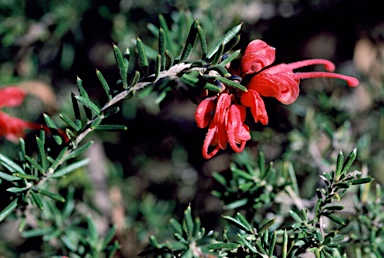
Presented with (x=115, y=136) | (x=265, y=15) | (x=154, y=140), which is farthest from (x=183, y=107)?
(x=265, y=15)

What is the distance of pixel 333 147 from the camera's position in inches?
39.1

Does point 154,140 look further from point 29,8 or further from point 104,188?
point 29,8

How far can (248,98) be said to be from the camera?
2.02 ft

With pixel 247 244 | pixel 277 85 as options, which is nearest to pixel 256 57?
pixel 277 85

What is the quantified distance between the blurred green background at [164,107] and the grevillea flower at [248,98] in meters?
0.36

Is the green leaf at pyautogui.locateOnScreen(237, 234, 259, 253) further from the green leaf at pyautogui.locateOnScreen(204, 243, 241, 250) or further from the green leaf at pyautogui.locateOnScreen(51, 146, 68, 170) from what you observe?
the green leaf at pyautogui.locateOnScreen(51, 146, 68, 170)

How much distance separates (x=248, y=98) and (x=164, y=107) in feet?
2.56

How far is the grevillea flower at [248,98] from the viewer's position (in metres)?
0.61

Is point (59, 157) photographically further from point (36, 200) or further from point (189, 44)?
point (189, 44)

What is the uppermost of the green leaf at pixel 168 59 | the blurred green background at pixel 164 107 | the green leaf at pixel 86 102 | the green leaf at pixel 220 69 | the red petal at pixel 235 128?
the green leaf at pixel 168 59

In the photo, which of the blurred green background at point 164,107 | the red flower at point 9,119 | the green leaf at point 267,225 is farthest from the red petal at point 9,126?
the green leaf at point 267,225

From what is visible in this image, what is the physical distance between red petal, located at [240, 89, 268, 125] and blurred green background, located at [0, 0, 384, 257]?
38cm

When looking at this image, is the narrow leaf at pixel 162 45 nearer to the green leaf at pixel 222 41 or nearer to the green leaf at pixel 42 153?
the green leaf at pixel 222 41

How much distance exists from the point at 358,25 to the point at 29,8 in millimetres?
1174
